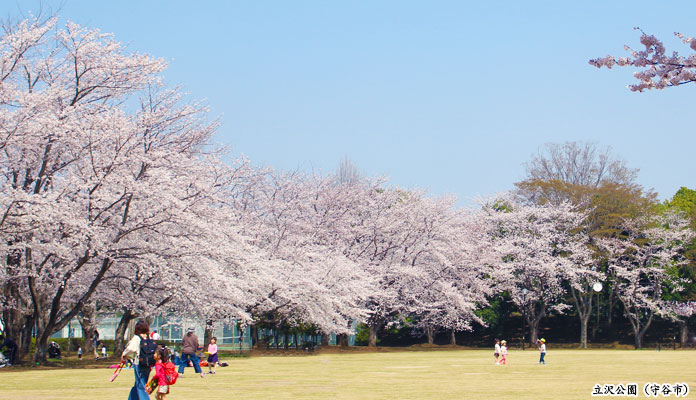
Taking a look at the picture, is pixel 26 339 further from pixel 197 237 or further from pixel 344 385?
pixel 344 385

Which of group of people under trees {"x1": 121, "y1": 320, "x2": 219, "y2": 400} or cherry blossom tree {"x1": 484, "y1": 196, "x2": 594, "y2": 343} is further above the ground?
cherry blossom tree {"x1": 484, "y1": 196, "x2": 594, "y2": 343}

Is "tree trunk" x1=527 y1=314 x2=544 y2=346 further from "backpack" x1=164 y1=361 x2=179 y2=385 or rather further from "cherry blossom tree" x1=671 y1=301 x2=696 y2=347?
"backpack" x1=164 y1=361 x2=179 y2=385

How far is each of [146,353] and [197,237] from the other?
17.2m

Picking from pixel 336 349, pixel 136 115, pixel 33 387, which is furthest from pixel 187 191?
pixel 336 349

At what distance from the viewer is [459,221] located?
58.9m

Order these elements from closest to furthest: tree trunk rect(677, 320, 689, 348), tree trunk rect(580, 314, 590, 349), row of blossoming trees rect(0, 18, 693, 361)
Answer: row of blossoming trees rect(0, 18, 693, 361)
tree trunk rect(677, 320, 689, 348)
tree trunk rect(580, 314, 590, 349)

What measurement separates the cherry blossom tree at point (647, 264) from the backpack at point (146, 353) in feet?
159

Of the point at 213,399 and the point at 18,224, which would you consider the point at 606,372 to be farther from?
the point at 18,224

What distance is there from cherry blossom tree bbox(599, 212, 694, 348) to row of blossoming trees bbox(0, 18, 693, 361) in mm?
167

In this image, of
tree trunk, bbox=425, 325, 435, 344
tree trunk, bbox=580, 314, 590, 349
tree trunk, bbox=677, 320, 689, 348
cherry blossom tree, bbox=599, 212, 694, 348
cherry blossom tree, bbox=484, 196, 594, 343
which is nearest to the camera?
cherry blossom tree, bbox=599, 212, 694, 348

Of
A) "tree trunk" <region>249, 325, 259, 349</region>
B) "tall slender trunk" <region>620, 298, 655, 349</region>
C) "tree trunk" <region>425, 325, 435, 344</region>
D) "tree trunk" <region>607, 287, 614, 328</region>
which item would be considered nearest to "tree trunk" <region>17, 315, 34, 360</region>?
"tree trunk" <region>249, 325, 259, 349</region>

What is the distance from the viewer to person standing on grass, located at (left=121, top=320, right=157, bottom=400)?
12.9 meters

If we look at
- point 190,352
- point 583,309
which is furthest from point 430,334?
point 190,352

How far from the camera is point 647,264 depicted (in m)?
58.1
